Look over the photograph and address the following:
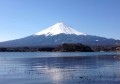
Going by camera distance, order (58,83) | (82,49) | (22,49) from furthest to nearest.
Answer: (22,49) → (82,49) → (58,83)

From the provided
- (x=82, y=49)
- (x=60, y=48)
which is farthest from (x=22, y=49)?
(x=82, y=49)

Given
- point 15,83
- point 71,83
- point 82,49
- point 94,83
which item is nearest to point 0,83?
point 15,83

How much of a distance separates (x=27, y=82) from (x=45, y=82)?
135 cm

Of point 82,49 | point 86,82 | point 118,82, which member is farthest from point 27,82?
point 82,49

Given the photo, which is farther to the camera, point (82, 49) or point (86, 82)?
point (82, 49)

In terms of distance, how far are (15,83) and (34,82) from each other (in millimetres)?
1475

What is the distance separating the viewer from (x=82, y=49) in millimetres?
160625

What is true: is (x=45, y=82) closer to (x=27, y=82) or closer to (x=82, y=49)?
(x=27, y=82)

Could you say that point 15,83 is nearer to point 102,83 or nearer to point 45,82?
point 45,82

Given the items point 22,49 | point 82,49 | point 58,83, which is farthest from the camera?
point 22,49

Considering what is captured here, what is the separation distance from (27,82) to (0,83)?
6.50ft

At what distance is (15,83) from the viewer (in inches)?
990

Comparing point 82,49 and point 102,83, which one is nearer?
point 102,83

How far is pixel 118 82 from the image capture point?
82.5 feet
